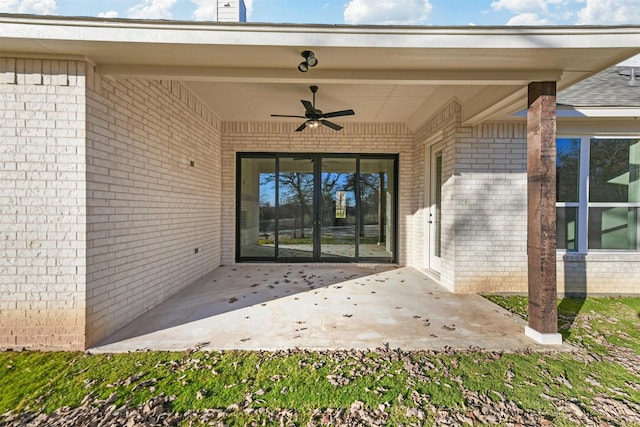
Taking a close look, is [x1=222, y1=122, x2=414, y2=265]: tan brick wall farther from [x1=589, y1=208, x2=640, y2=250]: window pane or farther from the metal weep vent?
the metal weep vent

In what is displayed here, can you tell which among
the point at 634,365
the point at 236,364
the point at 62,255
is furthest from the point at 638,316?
the point at 62,255

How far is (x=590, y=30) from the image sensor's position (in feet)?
7.88

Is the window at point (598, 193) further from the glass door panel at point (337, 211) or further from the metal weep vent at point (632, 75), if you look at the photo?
the glass door panel at point (337, 211)

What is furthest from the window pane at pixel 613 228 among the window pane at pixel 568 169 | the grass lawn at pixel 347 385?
the grass lawn at pixel 347 385

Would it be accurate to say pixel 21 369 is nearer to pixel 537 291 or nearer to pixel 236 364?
pixel 236 364

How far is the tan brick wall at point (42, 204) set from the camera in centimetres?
262

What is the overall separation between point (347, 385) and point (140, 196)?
3.13m

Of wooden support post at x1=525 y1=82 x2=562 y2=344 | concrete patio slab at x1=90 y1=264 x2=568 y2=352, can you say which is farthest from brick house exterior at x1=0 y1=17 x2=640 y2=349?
wooden support post at x1=525 y1=82 x2=562 y2=344

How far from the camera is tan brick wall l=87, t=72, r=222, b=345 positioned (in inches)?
111

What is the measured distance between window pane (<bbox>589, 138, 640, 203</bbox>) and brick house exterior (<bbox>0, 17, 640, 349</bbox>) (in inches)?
17.4

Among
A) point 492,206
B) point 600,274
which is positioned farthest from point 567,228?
point 492,206

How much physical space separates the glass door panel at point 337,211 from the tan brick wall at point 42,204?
15.3ft

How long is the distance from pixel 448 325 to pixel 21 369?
4037 millimetres

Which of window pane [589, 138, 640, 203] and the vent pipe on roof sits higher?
the vent pipe on roof
